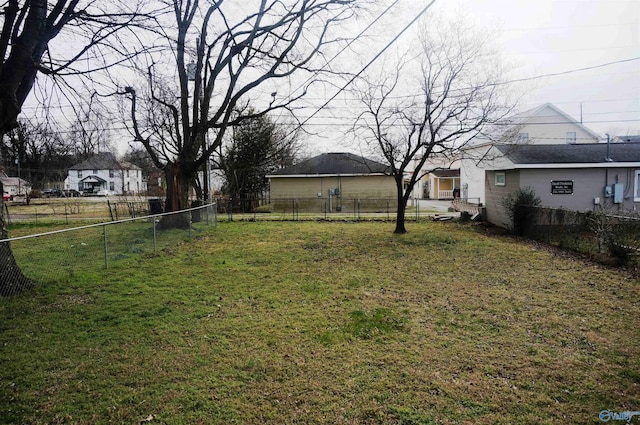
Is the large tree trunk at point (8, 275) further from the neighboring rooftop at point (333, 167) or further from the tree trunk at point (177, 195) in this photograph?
the neighboring rooftop at point (333, 167)

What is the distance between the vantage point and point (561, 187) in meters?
15.7

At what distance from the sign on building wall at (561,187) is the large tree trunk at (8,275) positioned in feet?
57.9

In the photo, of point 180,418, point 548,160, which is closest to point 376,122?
point 548,160

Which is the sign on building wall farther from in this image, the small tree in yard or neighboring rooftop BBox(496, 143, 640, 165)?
the small tree in yard

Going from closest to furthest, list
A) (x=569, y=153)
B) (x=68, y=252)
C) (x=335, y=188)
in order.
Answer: (x=68, y=252), (x=569, y=153), (x=335, y=188)

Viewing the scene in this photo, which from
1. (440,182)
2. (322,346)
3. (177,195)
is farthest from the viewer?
(440,182)

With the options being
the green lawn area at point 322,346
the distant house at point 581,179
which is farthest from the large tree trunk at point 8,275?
the distant house at point 581,179

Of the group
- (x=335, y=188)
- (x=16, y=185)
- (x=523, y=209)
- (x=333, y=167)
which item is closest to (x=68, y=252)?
(x=523, y=209)

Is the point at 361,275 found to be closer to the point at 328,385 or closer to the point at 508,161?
the point at 328,385

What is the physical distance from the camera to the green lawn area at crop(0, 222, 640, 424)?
3270 mm

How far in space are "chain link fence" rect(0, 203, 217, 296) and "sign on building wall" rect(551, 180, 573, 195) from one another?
15122mm

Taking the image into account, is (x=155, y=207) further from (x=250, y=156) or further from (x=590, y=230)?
(x=590, y=230)

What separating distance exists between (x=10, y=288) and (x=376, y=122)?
12600 millimetres

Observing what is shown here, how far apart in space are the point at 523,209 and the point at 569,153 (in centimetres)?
430
